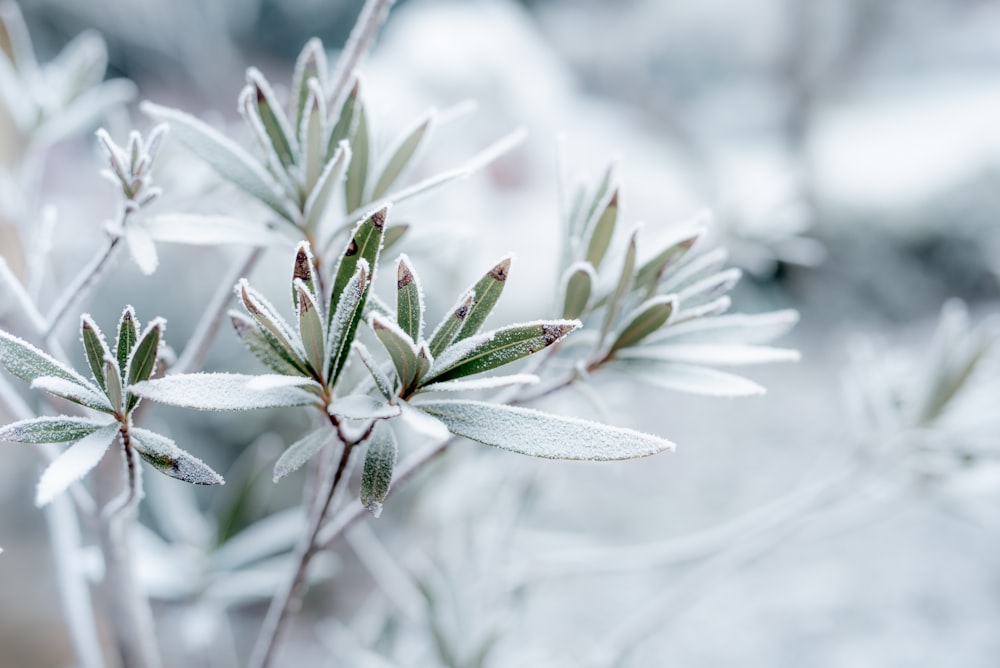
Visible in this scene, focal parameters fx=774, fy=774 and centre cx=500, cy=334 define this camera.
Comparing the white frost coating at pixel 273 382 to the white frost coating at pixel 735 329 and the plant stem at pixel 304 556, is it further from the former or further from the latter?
the white frost coating at pixel 735 329

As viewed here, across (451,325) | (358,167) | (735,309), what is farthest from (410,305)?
(735,309)

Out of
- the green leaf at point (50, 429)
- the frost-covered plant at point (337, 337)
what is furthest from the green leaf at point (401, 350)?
the green leaf at point (50, 429)

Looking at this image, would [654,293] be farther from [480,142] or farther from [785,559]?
[480,142]

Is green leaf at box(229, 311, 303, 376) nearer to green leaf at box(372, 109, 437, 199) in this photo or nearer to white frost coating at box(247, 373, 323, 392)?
white frost coating at box(247, 373, 323, 392)

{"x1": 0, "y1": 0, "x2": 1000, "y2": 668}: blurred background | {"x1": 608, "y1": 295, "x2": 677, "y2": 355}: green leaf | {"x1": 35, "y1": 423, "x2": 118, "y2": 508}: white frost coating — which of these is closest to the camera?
{"x1": 35, "y1": 423, "x2": 118, "y2": 508}: white frost coating

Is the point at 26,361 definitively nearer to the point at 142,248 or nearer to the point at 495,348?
the point at 142,248

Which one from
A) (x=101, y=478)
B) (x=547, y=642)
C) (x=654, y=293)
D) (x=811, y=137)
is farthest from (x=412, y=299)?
(x=811, y=137)

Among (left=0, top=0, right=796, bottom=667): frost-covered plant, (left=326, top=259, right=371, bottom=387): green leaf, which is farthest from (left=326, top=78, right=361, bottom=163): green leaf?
(left=326, top=259, right=371, bottom=387): green leaf
